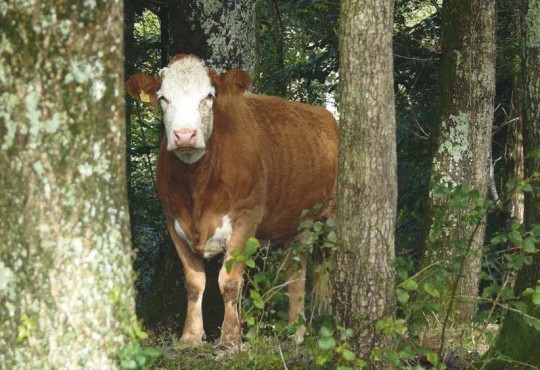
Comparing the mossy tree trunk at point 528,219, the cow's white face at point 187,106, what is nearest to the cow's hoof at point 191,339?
the cow's white face at point 187,106

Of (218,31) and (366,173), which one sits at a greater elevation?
(218,31)

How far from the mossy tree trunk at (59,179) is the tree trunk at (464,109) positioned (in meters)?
5.39

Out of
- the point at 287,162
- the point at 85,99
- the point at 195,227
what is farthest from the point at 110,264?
the point at 287,162

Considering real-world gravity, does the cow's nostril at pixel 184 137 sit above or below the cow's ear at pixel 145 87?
below

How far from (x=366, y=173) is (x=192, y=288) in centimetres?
391

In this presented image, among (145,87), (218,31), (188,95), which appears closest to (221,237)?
(188,95)

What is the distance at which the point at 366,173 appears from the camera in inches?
237

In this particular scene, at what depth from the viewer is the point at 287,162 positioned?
1057 cm

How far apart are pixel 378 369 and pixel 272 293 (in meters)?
0.78

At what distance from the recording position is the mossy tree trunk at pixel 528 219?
6.43m

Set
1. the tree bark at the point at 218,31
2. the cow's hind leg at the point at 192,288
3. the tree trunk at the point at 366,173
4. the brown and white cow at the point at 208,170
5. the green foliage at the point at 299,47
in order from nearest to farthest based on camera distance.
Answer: the tree trunk at the point at 366,173 → the brown and white cow at the point at 208,170 → the cow's hind leg at the point at 192,288 → the tree bark at the point at 218,31 → the green foliage at the point at 299,47

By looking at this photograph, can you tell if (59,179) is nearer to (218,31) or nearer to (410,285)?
(410,285)

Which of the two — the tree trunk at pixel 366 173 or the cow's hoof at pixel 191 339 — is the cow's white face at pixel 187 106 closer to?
the cow's hoof at pixel 191 339

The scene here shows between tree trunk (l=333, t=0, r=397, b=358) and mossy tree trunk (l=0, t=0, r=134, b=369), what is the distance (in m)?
1.80
